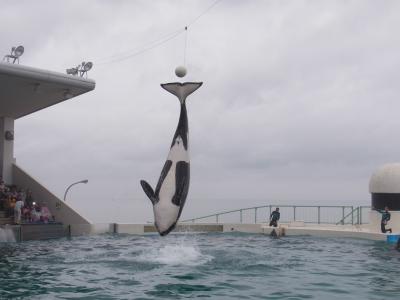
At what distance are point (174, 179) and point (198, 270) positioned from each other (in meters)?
2.04

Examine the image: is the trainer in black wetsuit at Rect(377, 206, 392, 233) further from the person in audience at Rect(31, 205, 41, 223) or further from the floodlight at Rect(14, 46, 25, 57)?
the floodlight at Rect(14, 46, 25, 57)

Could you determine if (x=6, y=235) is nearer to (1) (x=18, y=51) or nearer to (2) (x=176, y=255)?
(1) (x=18, y=51)

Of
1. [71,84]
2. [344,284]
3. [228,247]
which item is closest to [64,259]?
[228,247]

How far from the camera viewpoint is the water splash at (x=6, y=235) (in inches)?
663

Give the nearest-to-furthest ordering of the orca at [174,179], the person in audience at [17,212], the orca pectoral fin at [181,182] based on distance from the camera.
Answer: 1. the orca at [174,179]
2. the orca pectoral fin at [181,182]
3. the person in audience at [17,212]

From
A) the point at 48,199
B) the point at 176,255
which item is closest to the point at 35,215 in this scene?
the point at 48,199

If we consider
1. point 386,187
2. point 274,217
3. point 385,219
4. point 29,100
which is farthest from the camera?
point 274,217

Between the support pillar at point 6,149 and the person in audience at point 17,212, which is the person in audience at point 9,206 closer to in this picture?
the person in audience at point 17,212

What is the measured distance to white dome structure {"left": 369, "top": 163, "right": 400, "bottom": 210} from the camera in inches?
811

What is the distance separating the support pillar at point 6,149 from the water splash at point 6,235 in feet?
17.9

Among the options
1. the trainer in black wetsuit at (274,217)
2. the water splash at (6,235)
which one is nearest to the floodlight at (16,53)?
the water splash at (6,235)

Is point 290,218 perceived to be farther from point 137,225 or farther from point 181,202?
point 181,202

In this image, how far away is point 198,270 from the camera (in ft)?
36.8

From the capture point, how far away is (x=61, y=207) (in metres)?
20.6
